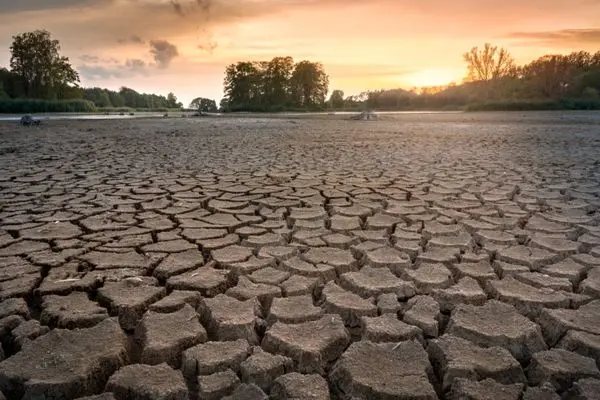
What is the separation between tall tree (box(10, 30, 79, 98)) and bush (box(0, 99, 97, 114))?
19.3 feet

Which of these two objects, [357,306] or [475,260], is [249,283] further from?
[475,260]

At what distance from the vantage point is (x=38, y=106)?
106ft

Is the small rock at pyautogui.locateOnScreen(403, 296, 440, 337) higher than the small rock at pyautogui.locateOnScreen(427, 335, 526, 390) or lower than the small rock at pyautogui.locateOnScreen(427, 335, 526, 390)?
higher

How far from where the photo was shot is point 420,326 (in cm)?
A: 160

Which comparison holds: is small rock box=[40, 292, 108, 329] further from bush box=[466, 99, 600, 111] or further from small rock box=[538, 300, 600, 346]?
bush box=[466, 99, 600, 111]

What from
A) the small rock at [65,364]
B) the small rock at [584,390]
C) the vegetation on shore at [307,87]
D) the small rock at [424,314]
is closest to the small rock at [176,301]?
the small rock at [65,364]

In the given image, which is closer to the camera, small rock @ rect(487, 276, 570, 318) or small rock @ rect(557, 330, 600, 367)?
small rock @ rect(557, 330, 600, 367)

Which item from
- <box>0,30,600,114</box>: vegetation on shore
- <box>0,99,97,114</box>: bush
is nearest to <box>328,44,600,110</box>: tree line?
<box>0,30,600,114</box>: vegetation on shore

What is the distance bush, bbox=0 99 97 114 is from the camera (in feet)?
102

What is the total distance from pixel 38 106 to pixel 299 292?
119 ft

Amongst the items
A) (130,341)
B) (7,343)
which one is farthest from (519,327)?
(7,343)

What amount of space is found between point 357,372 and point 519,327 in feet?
2.11

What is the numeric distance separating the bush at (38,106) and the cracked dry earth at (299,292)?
1277 inches

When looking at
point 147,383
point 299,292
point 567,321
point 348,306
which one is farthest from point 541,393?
point 147,383
